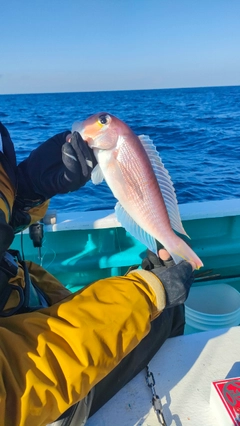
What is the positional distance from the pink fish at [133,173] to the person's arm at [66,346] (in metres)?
0.36

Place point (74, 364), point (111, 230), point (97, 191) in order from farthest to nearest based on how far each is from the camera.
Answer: point (97, 191), point (111, 230), point (74, 364)

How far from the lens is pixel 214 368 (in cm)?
180

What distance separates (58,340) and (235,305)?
231 centimetres

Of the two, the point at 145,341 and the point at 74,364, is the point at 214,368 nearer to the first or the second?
the point at 145,341

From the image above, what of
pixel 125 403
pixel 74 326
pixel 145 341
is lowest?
pixel 125 403

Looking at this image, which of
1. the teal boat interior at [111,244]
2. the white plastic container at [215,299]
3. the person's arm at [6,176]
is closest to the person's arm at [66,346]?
the person's arm at [6,176]

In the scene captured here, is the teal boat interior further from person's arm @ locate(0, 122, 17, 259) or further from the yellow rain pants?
the yellow rain pants

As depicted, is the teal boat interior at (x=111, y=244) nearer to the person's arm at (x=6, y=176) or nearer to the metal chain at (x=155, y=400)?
the person's arm at (x=6, y=176)

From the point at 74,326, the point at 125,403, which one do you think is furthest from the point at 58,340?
the point at 125,403

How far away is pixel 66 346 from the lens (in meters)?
1.31

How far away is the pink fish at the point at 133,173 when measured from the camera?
Result: 1.76m

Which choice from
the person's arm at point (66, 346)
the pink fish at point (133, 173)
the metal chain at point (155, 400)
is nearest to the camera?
the person's arm at point (66, 346)

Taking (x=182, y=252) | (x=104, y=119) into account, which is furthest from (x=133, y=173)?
(x=182, y=252)

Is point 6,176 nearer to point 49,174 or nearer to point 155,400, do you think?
point 49,174
